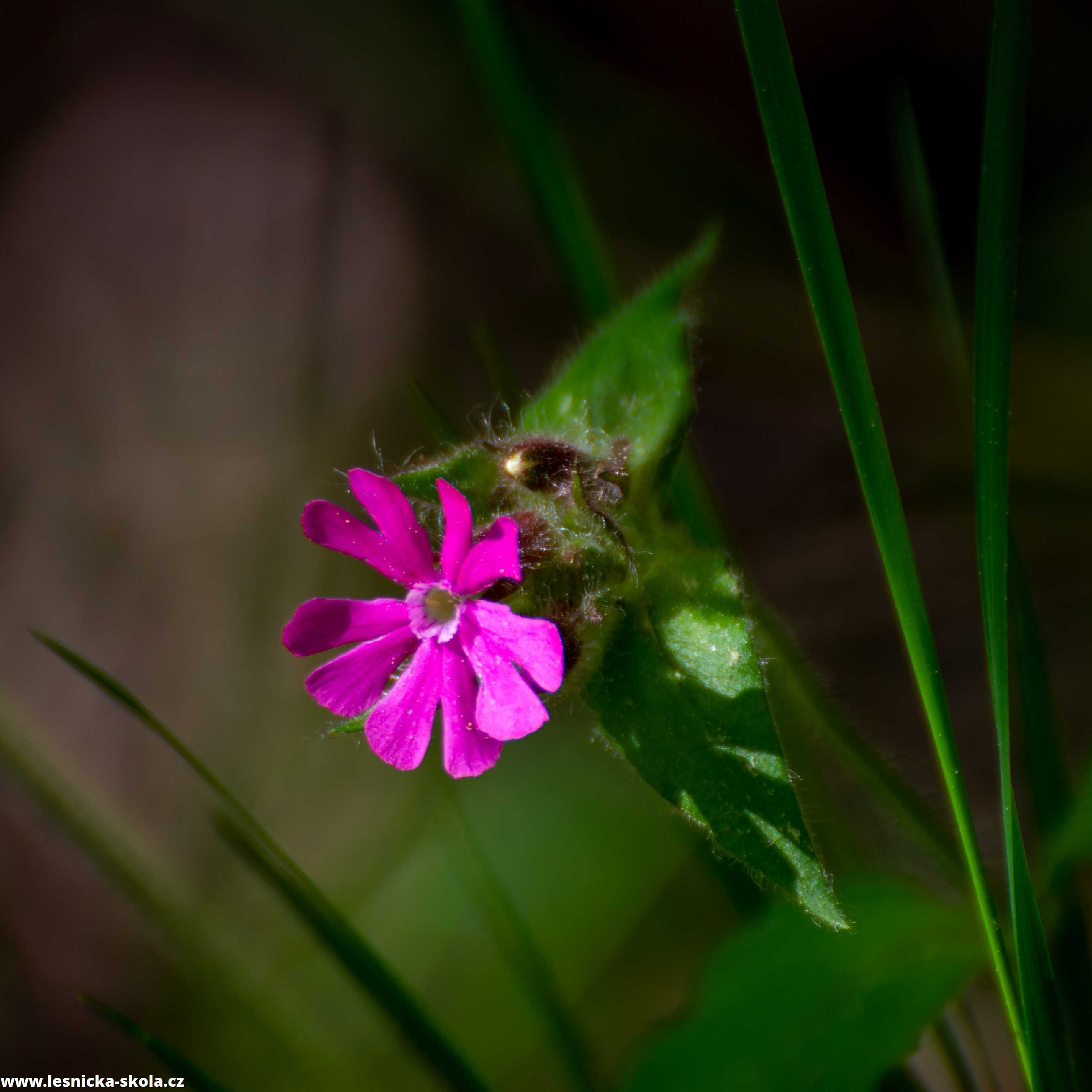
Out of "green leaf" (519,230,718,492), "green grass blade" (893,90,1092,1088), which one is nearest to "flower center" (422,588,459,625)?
"green leaf" (519,230,718,492)

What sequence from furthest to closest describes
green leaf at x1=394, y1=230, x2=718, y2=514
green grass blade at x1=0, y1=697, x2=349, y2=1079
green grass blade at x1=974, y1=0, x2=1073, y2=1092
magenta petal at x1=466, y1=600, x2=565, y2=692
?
green grass blade at x1=0, y1=697, x2=349, y2=1079 < green leaf at x1=394, y1=230, x2=718, y2=514 < magenta petal at x1=466, y1=600, x2=565, y2=692 < green grass blade at x1=974, y1=0, x2=1073, y2=1092

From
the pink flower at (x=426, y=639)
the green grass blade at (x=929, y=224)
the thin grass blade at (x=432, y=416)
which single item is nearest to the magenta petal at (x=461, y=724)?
the pink flower at (x=426, y=639)

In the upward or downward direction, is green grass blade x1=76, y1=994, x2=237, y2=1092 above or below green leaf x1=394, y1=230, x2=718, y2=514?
below

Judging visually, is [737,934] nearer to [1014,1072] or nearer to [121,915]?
[1014,1072]

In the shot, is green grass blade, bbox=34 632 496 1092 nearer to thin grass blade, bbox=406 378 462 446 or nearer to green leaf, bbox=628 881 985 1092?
green leaf, bbox=628 881 985 1092

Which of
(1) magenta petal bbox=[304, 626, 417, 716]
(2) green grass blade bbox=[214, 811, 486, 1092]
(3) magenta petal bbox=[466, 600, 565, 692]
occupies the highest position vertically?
(3) magenta petal bbox=[466, 600, 565, 692]

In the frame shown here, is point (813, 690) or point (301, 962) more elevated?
point (813, 690)

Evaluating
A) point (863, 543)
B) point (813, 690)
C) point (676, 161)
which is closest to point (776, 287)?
point (676, 161)

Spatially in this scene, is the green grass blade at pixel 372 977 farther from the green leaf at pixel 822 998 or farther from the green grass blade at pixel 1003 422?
the green grass blade at pixel 1003 422
